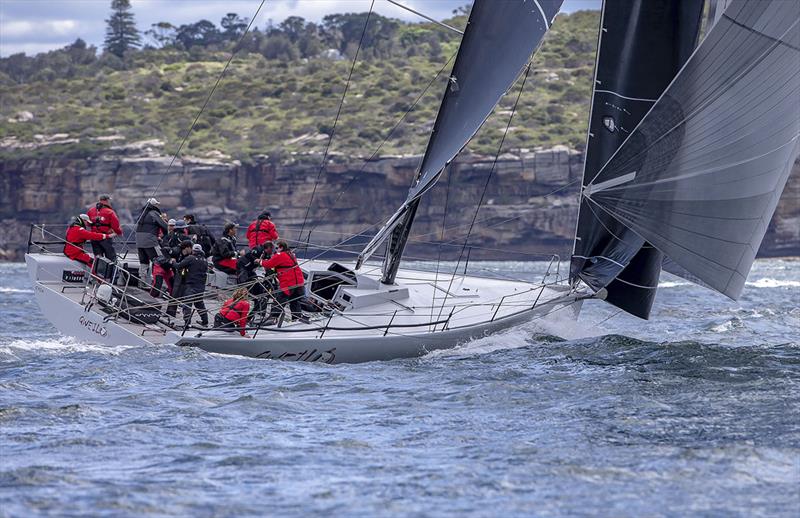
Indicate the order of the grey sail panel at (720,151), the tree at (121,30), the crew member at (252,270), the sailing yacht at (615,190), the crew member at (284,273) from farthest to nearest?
the tree at (121,30) → the crew member at (252,270) → the crew member at (284,273) → the sailing yacht at (615,190) → the grey sail panel at (720,151)

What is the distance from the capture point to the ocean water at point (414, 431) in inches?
388

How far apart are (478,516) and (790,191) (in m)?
68.2

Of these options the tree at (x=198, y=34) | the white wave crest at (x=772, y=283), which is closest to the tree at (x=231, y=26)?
the tree at (x=198, y=34)

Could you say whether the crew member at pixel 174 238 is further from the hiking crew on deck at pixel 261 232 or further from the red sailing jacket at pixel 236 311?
the red sailing jacket at pixel 236 311

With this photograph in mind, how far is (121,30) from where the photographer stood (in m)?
120

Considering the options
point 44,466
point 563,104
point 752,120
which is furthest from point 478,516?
point 563,104

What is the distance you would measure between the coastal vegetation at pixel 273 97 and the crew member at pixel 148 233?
153ft

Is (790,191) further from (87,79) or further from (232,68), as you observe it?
(87,79)

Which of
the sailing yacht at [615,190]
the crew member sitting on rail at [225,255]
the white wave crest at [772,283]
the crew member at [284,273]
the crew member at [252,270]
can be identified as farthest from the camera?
the white wave crest at [772,283]

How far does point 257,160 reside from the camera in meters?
71.3

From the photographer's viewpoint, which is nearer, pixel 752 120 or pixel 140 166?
pixel 752 120

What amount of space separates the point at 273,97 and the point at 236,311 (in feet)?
238

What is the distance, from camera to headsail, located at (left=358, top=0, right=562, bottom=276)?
18.1m

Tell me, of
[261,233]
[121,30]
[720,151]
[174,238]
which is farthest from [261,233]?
[121,30]
